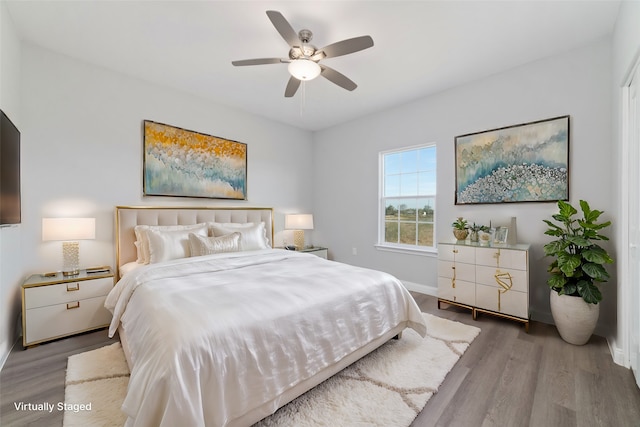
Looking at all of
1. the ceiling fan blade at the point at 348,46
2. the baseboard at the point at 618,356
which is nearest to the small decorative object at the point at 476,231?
the baseboard at the point at 618,356

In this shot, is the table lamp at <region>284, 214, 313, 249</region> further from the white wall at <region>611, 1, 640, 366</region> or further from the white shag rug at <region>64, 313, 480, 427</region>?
the white wall at <region>611, 1, 640, 366</region>

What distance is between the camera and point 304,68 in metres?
2.26

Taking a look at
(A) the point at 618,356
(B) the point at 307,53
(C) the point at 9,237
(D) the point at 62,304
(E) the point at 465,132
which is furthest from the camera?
(E) the point at 465,132

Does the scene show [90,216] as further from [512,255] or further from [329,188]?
[512,255]

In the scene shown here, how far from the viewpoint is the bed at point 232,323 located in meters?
1.24

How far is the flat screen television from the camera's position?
6.03ft

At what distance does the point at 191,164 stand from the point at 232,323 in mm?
2823

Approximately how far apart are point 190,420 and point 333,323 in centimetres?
95

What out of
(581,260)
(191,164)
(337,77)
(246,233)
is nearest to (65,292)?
(246,233)

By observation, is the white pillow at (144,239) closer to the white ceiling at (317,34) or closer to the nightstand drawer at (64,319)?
the nightstand drawer at (64,319)

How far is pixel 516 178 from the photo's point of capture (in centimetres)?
306

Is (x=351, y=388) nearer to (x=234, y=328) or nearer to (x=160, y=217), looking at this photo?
(x=234, y=328)

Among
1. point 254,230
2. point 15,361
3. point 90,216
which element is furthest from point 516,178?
point 15,361

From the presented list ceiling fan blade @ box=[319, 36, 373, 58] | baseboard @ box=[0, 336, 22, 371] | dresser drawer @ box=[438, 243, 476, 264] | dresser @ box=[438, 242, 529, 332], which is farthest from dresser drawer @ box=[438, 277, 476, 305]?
baseboard @ box=[0, 336, 22, 371]
